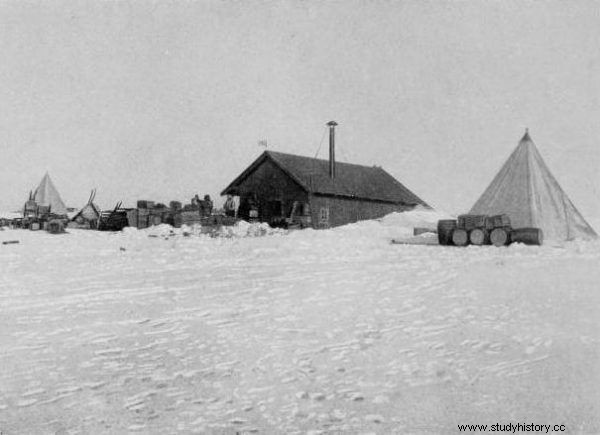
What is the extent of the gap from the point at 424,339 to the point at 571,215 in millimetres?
16215

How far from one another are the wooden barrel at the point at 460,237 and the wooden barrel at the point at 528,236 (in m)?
1.28

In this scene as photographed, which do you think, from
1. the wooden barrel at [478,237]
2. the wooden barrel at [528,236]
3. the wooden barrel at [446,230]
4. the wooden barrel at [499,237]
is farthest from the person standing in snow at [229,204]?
the wooden barrel at [528,236]

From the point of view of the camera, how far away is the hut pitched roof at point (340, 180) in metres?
31.1

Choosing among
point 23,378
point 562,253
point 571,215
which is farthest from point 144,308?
point 571,215

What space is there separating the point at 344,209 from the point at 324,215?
1409 mm

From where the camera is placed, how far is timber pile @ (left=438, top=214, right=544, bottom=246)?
1783cm

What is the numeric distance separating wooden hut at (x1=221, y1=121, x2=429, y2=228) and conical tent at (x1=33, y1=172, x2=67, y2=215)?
22.7 m

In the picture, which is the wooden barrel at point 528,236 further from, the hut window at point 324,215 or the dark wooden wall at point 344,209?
the hut window at point 324,215

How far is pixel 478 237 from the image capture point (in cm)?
1802

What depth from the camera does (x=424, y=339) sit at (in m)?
6.40

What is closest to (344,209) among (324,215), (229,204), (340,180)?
(324,215)

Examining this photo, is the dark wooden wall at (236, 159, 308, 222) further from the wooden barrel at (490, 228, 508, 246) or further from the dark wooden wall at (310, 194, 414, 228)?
the wooden barrel at (490, 228, 508, 246)

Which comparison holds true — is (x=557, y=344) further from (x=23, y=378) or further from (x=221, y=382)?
(x=23, y=378)

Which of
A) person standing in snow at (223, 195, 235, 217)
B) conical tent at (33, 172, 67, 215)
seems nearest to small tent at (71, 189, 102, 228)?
person standing in snow at (223, 195, 235, 217)
